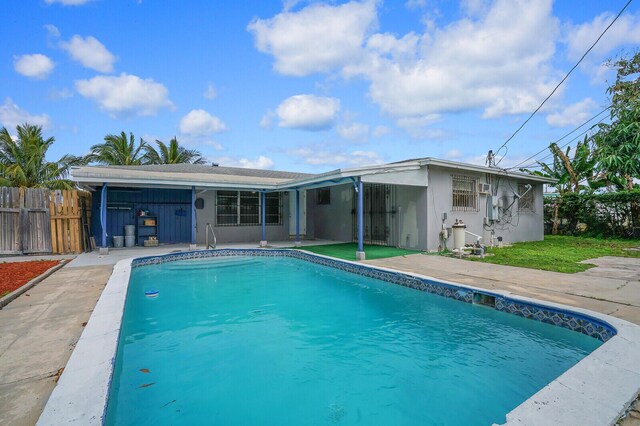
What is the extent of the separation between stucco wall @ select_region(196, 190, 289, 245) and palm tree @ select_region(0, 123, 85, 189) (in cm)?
961

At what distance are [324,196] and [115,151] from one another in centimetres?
1638

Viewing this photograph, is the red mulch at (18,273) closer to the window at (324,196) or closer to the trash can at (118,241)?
the trash can at (118,241)

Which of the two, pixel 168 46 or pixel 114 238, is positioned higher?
pixel 168 46

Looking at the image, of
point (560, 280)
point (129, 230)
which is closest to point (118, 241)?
point (129, 230)

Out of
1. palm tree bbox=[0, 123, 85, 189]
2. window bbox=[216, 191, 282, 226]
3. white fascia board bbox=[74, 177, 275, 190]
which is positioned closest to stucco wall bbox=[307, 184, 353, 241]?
window bbox=[216, 191, 282, 226]

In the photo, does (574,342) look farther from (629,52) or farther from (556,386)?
(629,52)

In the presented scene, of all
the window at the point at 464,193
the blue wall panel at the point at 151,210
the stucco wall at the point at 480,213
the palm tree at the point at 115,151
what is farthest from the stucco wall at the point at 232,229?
the palm tree at the point at 115,151

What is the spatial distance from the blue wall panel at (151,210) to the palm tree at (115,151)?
486 inches

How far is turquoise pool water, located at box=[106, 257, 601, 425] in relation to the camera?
2.83 m

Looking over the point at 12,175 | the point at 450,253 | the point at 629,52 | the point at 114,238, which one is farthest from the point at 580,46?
the point at 12,175

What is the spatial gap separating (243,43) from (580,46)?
10944 millimetres

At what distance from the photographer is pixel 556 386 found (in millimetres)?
2393

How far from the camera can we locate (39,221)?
10.2 metres

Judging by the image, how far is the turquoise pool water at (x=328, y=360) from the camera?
9.29 ft
